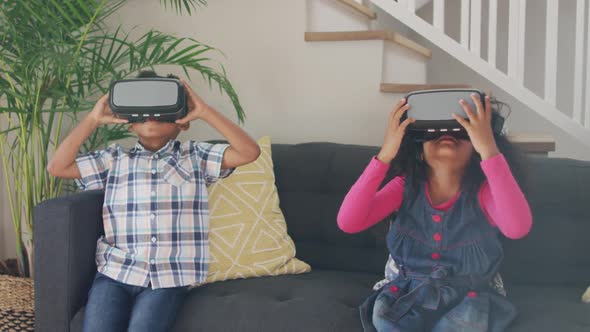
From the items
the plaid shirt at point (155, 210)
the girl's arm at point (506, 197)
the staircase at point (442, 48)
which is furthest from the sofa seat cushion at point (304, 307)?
the staircase at point (442, 48)

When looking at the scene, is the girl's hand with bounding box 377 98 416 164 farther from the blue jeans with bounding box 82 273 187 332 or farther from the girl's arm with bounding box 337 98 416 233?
the blue jeans with bounding box 82 273 187 332

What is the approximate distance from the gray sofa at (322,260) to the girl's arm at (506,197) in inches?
8.7

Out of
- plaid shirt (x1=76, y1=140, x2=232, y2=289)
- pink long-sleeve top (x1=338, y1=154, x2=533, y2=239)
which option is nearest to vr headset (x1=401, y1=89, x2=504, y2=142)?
pink long-sleeve top (x1=338, y1=154, x2=533, y2=239)

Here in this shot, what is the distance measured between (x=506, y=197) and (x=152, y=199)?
2.84 ft

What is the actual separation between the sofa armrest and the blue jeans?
2.4 inches

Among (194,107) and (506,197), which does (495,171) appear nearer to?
(506,197)

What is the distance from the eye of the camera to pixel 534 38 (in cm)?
321

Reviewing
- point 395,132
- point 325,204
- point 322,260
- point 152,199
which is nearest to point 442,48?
point 325,204

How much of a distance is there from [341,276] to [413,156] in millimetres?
443

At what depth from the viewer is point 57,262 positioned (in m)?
1.74

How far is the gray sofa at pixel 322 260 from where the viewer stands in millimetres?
1675

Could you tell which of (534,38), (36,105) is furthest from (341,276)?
(534,38)

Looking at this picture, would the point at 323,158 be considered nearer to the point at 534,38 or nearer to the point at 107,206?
the point at 107,206

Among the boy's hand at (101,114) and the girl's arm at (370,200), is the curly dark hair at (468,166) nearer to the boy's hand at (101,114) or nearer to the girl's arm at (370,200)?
the girl's arm at (370,200)
